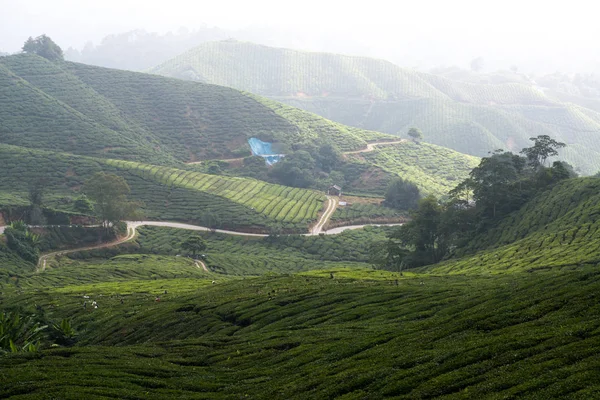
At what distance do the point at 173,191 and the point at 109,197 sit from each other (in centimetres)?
2705

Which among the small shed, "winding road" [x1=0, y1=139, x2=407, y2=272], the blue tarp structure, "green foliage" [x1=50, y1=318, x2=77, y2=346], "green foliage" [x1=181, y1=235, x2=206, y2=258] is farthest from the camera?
the blue tarp structure

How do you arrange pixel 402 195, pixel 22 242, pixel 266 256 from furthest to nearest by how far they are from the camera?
pixel 402 195, pixel 266 256, pixel 22 242

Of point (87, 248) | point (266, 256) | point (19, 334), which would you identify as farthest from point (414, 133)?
point (19, 334)

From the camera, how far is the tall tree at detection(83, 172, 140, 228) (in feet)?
316

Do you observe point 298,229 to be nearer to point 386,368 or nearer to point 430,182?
point 430,182

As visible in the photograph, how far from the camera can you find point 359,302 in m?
41.4

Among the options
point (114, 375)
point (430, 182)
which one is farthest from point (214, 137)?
point (114, 375)

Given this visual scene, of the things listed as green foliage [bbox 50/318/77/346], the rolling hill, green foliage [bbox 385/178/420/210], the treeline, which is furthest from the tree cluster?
green foliage [bbox 50/318/77/346]

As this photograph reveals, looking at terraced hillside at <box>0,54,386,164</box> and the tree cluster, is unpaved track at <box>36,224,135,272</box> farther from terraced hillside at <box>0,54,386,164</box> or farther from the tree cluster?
the tree cluster

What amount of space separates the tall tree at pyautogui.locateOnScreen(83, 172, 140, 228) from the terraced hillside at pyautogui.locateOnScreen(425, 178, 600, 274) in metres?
50.9

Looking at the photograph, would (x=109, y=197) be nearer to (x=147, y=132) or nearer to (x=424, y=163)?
(x=147, y=132)

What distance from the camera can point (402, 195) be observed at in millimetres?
133000

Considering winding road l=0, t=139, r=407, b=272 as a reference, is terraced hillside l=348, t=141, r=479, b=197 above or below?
above

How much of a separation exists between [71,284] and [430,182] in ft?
346
